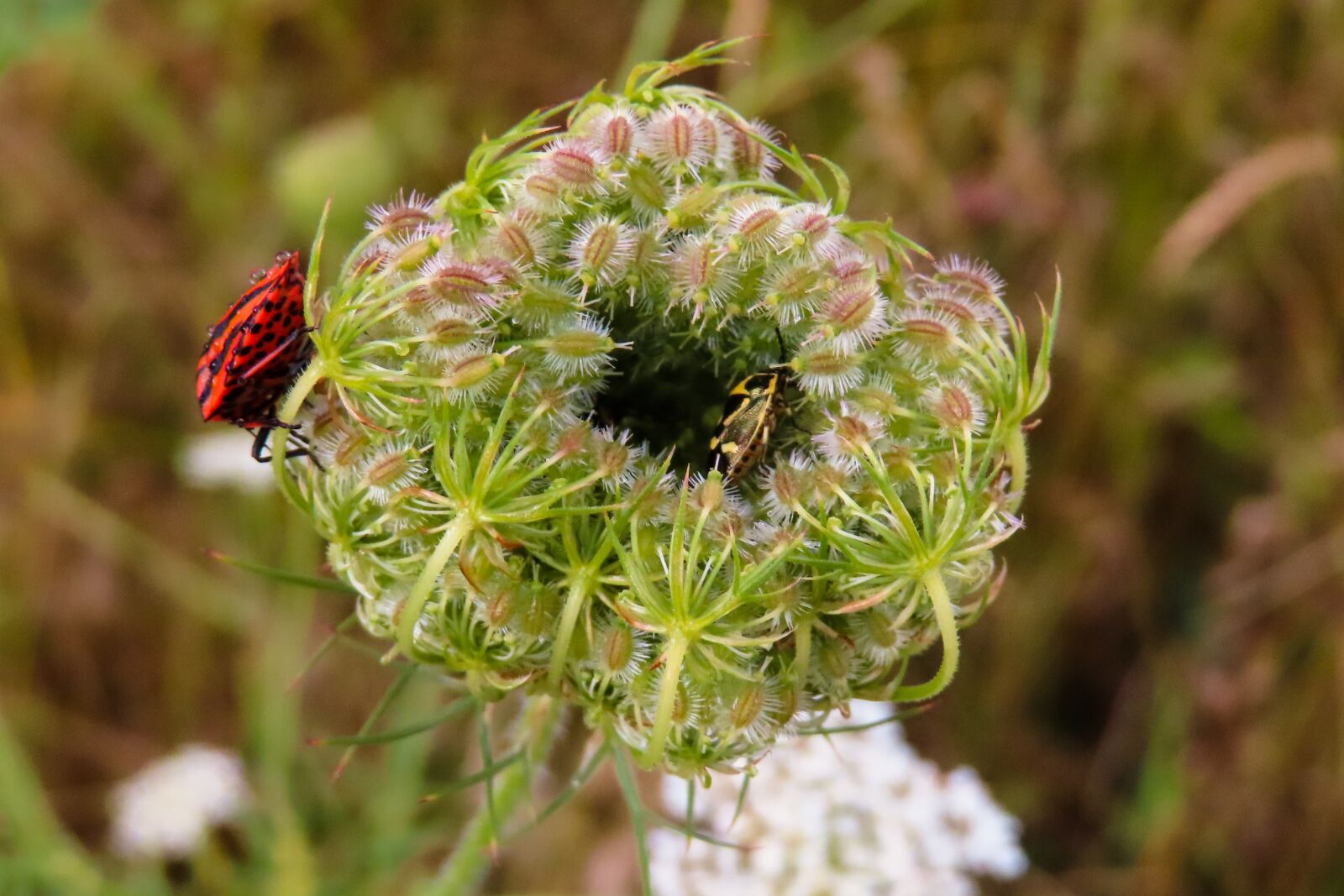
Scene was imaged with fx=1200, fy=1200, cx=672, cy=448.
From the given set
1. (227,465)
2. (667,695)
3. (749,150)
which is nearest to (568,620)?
(667,695)

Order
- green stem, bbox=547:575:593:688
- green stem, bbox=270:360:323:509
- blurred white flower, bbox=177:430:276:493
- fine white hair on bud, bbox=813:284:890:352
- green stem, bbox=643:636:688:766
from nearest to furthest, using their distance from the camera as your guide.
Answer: green stem, bbox=643:636:688:766 → green stem, bbox=547:575:593:688 → green stem, bbox=270:360:323:509 → fine white hair on bud, bbox=813:284:890:352 → blurred white flower, bbox=177:430:276:493

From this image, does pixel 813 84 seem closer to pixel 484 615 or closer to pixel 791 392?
pixel 791 392

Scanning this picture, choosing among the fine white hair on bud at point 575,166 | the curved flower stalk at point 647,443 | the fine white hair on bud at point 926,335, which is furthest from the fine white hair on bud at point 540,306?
the fine white hair on bud at point 926,335

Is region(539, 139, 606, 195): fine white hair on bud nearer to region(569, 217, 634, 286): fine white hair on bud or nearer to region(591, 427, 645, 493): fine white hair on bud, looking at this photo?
region(569, 217, 634, 286): fine white hair on bud

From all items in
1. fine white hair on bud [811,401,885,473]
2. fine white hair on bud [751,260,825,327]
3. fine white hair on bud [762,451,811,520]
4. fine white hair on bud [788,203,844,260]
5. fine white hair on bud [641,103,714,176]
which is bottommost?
fine white hair on bud [762,451,811,520]

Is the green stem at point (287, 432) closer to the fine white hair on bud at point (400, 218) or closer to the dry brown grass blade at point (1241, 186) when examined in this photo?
the fine white hair on bud at point (400, 218)

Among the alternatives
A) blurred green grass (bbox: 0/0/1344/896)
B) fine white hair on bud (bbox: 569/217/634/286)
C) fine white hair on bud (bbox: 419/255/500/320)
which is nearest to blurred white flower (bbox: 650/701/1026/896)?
blurred green grass (bbox: 0/0/1344/896)
